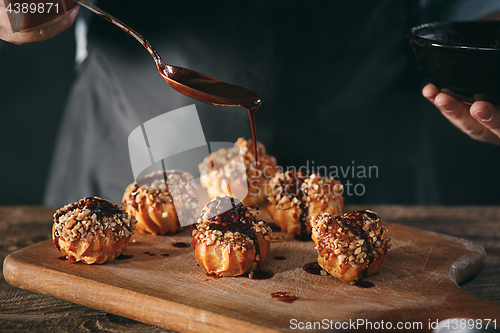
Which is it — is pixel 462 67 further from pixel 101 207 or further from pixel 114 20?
pixel 101 207

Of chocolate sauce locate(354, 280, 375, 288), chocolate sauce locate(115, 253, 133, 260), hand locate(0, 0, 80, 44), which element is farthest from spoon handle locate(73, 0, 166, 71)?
chocolate sauce locate(354, 280, 375, 288)

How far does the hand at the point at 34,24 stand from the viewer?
181 centimetres

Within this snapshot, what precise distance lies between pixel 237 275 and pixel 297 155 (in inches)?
66.3

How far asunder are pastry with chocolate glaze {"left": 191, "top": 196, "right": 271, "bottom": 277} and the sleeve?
2.44m

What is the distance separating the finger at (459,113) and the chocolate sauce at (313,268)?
1.03m

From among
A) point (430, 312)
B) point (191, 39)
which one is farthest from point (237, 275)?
point (191, 39)

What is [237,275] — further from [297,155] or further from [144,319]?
[297,155]

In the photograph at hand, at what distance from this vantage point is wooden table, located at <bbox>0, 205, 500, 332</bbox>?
62.0 inches

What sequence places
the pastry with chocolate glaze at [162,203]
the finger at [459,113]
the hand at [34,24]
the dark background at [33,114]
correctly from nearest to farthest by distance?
the hand at [34,24], the finger at [459,113], the pastry with chocolate glaze at [162,203], the dark background at [33,114]

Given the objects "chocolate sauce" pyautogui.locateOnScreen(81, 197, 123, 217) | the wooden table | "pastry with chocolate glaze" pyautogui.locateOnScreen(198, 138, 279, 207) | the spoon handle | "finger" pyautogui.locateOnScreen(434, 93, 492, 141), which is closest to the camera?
the wooden table

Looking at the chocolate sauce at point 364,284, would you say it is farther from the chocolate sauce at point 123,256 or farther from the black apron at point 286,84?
the black apron at point 286,84

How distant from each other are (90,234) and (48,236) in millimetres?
736

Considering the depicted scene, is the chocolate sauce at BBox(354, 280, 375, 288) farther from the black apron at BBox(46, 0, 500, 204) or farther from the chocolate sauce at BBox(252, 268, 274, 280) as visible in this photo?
the black apron at BBox(46, 0, 500, 204)

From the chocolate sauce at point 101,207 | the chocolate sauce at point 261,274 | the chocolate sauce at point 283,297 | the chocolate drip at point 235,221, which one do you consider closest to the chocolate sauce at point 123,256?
the chocolate sauce at point 101,207
